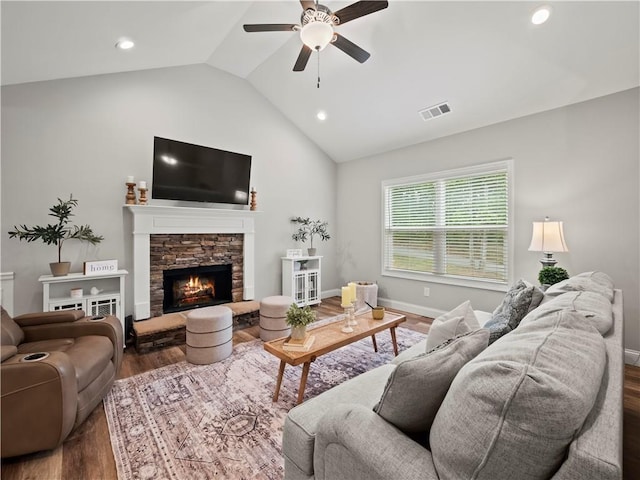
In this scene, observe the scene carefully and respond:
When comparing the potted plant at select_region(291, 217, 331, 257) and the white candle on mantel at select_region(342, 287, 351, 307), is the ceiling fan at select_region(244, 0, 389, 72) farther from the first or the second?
the potted plant at select_region(291, 217, 331, 257)

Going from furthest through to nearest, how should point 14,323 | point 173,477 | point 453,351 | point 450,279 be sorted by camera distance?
1. point 450,279
2. point 14,323
3. point 173,477
4. point 453,351

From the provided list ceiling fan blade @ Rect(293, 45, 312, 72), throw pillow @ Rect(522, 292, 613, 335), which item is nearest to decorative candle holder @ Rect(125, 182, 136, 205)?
ceiling fan blade @ Rect(293, 45, 312, 72)

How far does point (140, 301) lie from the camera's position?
3545 millimetres

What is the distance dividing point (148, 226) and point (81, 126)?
128 cm

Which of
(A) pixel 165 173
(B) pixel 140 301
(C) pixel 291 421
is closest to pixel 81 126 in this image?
(A) pixel 165 173

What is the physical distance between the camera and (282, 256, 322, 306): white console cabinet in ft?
15.8

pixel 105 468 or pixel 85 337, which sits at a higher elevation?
pixel 85 337

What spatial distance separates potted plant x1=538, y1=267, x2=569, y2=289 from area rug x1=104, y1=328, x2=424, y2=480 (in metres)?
1.79

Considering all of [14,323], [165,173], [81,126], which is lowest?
[14,323]

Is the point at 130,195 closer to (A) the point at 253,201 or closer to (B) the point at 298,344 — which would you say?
(A) the point at 253,201

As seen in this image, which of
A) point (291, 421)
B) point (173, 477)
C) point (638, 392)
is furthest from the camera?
point (638, 392)

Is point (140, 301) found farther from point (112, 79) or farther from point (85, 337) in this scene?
point (112, 79)

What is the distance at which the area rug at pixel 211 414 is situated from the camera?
5.48 ft

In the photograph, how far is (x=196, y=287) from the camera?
4227mm
